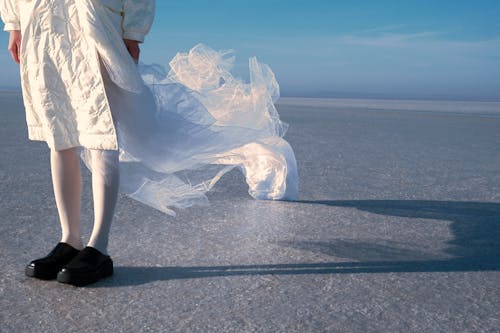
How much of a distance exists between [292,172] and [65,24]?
1.67 m

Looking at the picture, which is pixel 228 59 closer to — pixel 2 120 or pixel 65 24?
pixel 65 24

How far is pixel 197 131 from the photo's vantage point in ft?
8.32

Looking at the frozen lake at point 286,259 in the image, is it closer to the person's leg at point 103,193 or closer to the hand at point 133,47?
the person's leg at point 103,193

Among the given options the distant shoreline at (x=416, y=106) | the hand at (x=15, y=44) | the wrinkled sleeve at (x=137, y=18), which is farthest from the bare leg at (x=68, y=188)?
the distant shoreline at (x=416, y=106)

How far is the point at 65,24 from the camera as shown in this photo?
2.12 metres

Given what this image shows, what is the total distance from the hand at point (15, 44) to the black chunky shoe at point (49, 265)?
0.74 meters

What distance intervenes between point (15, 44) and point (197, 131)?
2.56ft

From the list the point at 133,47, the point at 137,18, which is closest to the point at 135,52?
the point at 133,47

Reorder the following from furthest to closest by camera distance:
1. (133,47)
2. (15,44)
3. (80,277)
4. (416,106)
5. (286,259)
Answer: (416,106)
(286,259)
(15,44)
(133,47)
(80,277)

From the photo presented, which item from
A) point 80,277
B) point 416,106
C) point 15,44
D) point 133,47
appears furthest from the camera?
point 416,106

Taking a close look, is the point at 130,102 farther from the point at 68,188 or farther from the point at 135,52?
the point at 68,188

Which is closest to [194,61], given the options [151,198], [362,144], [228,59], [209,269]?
[228,59]

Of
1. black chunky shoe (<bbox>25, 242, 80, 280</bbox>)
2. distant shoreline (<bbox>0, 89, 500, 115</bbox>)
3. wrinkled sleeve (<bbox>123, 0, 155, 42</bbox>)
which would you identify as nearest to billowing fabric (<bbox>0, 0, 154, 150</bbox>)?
wrinkled sleeve (<bbox>123, 0, 155, 42</bbox>)

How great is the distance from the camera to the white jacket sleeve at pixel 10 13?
2221 mm
